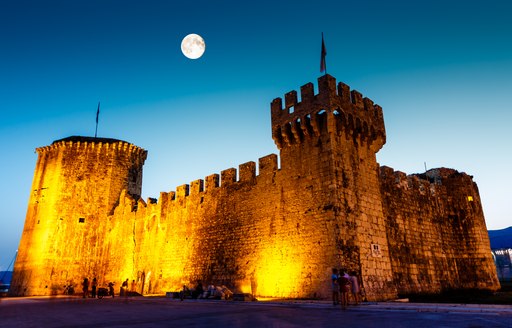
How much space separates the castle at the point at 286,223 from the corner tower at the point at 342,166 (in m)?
0.05

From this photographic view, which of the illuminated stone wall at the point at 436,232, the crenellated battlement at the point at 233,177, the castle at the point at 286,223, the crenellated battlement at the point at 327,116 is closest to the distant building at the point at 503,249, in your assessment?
the illuminated stone wall at the point at 436,232

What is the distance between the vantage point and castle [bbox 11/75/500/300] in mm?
12219

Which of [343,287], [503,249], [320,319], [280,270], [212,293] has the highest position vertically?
[503,249]

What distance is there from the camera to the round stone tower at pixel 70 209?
72.9ft

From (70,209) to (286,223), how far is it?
16465 millimetres

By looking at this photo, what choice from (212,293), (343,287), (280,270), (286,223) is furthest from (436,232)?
(212,293)

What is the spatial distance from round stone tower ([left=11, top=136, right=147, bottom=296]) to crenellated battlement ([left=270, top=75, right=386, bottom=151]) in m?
14.3

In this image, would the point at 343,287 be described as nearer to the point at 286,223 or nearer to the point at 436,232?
the point at 286,223

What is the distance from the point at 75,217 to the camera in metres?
23.0

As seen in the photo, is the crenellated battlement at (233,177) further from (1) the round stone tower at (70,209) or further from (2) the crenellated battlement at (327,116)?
(1) the round stone tower at (70,209)

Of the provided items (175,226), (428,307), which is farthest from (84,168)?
(428,307)

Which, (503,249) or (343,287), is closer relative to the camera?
(343,287)

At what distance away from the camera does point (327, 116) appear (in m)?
12.6

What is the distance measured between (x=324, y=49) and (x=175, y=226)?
11.5 meters
